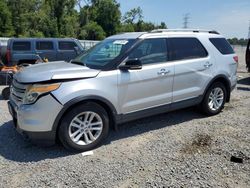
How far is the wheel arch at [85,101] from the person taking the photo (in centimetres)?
411

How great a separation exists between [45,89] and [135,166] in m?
1.69

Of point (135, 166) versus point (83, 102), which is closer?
point (135, 166)

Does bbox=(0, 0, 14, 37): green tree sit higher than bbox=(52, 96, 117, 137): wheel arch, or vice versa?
bbox=(0, 0, 14, 37): green tree

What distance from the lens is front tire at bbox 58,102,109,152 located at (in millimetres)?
4211

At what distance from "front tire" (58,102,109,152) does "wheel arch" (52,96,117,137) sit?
53 mm

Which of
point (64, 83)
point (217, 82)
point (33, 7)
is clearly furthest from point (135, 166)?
point (33, 7)

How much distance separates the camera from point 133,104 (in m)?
4.81

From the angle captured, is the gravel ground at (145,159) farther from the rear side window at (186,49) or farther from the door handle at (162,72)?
A: the rear side window at (186,49)

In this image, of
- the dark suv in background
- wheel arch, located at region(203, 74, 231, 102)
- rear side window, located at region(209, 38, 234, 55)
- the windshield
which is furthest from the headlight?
the dark suv in background

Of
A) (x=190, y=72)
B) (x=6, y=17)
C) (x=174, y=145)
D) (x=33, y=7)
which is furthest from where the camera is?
(x=33, y=7)

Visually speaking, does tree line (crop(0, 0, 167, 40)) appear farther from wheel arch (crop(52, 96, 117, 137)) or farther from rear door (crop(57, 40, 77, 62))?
wheel arch (crop(52, 96, 117, 137))

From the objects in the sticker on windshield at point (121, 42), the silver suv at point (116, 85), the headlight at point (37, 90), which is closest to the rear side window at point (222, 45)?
the silver suv at point (116, 85)

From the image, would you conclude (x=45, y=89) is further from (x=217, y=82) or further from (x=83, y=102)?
(x=217, y=82)

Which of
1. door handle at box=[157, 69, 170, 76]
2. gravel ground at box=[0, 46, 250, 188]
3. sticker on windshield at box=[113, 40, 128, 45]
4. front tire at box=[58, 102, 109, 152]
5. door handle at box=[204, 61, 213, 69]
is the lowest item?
gravel ground at box=[0, 46, 250, 188]
